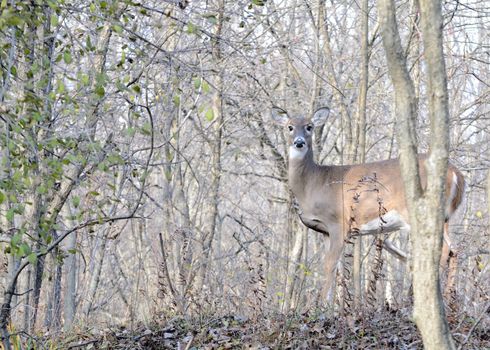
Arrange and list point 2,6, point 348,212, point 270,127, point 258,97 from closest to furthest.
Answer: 1. point 2,6
2. point 348,212
3. point 258,97
4. point 270,127

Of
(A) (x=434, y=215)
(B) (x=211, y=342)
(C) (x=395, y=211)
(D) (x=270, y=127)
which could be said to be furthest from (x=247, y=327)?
(D) (x=270, y=127)

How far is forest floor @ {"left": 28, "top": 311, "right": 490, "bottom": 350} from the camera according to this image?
576 centimetres

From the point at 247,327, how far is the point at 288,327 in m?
0.37

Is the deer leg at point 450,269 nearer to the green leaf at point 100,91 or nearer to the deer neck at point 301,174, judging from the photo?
the deer neck at point 301,174

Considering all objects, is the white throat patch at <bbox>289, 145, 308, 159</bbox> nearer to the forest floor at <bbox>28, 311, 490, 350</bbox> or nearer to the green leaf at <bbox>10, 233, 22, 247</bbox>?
the forest floor at <bbox>28, 311, 490, 350</bbox>

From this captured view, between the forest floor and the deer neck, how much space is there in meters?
4.18

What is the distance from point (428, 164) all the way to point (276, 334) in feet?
8.61

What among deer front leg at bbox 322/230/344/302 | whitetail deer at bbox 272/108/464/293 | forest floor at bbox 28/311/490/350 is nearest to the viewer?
forest floor at bbox 28/311/490/350

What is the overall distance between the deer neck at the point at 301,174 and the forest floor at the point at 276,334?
4184 millimetres

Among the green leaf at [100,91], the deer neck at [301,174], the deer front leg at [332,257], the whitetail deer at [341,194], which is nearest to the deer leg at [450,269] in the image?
the whitetail deer at [341,194]

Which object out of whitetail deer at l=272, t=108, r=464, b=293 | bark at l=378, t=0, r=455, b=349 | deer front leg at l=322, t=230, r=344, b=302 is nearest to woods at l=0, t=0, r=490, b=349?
bark at l=378, t=0, r=455, b=349

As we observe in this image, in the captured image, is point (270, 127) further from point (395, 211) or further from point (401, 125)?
point (401, 125)

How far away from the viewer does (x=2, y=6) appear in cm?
418

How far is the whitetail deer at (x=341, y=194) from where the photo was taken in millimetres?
9503
